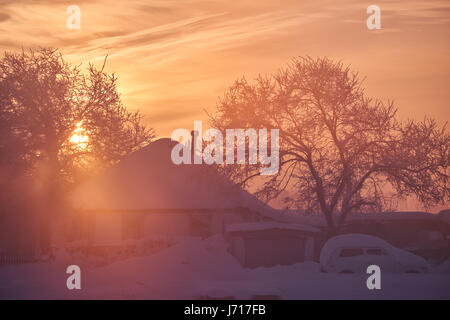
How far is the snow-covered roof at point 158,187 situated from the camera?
34031 millimetres

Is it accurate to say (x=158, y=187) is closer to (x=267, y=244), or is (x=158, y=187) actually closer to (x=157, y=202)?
(x=157, y=202)

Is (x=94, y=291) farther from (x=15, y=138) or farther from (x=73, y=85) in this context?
(x=73, y=85)

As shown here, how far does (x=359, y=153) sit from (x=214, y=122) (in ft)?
25.9

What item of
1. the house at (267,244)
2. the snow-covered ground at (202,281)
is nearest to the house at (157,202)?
the house at (267,244)

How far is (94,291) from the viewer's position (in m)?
20.2

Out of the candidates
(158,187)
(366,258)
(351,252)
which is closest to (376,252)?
(366,258)

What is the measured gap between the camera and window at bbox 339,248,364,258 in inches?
968

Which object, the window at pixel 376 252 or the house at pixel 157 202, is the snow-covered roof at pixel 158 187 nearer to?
the house at pixel 157 202

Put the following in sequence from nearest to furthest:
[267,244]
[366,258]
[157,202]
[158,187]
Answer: [366,258] < [267,244] < [157,202] < [158,187]

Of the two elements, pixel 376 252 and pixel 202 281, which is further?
pixel 376 252

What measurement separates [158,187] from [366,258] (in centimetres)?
1553

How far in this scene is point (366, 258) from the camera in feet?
80.0

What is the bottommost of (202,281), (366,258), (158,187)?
(202,281)
